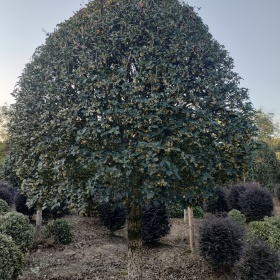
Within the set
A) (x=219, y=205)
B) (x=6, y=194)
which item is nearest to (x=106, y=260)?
(x=6, y=194)

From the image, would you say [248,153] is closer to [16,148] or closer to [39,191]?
[39,191]

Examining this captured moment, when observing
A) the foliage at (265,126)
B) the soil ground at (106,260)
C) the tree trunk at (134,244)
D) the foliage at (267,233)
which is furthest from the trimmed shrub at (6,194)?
the foliage at (265,126)

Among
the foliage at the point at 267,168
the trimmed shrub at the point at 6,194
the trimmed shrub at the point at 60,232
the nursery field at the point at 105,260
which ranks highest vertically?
the foliage at the point at 267,168

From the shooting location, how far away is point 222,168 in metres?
3.64

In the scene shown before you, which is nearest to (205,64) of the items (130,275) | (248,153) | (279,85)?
(248,153)

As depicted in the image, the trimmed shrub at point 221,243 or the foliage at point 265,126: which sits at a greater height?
the foliage at point 265,126

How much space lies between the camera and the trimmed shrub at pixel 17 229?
17.0ft

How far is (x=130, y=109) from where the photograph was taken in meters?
3.02

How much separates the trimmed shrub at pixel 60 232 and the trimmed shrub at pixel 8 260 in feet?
11.7

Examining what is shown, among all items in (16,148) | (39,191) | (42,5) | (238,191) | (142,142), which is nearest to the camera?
(142,142)

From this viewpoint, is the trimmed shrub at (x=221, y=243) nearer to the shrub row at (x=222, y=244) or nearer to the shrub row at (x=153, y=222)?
the shrub row at (x=222, y=244)

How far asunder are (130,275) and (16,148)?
272cm

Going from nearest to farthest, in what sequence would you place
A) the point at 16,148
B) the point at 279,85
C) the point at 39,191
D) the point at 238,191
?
the point at 39,191
the point at 16,148
the point at 279,85
the point at 238,191

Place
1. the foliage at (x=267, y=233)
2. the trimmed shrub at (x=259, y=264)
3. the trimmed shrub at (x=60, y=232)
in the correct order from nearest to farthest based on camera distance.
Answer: the trimmed shrub at (x=259, y=264)
the foliage at (x=267, y=233)
the trimmed shrub at (x=60, y=232)
